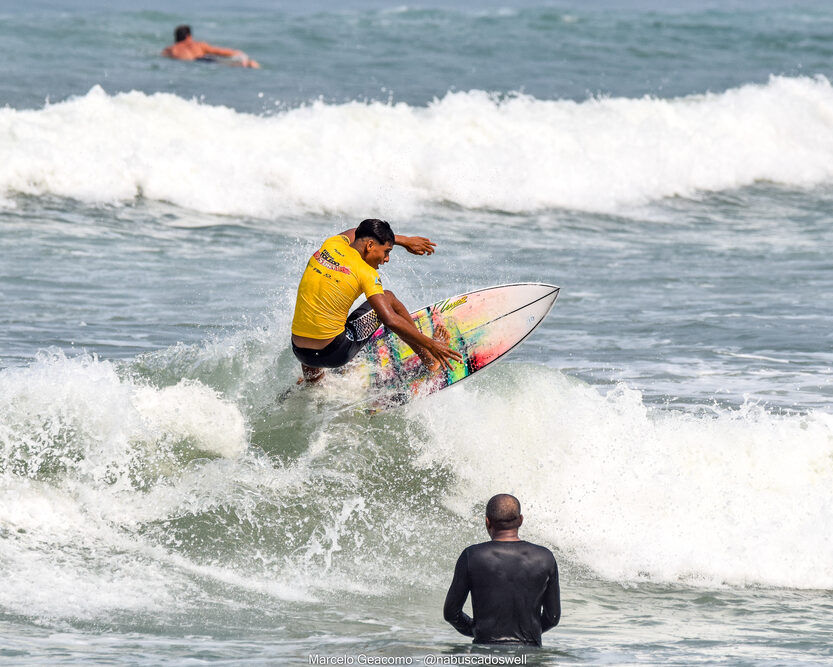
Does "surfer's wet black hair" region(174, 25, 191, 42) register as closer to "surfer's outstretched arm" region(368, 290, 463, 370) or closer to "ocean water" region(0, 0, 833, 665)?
"ocean water" region(0, 0, 833, 665)

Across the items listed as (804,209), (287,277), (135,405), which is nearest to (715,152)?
(804,209)

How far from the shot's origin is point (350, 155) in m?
19.3

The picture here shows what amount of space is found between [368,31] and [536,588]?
94.3 feet

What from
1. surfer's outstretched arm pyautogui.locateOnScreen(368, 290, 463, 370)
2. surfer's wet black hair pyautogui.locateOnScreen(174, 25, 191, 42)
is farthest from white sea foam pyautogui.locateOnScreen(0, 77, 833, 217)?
surfer's outstretched arm pyautogui.locateOnScreen(368, 290, 463, 370)

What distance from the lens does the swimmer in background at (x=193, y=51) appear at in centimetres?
2552

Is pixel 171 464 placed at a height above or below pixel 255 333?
below

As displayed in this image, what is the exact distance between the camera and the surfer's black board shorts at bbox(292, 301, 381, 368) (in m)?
8.02

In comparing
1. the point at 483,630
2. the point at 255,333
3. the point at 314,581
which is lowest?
the point at 314,581

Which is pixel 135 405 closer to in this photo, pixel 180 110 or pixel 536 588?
pixel 536 588

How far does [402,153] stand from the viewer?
19.6 metres

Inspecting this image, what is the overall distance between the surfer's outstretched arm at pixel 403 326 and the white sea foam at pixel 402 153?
9.89 m

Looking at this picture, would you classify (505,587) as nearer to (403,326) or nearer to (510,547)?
(510,547)

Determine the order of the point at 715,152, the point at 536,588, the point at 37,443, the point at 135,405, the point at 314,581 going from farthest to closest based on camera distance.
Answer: the point at 715,152, the point at 135,405, the point at 37,443, the point at 314,581, the point at 536,588

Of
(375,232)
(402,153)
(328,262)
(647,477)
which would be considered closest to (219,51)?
(402,153)
